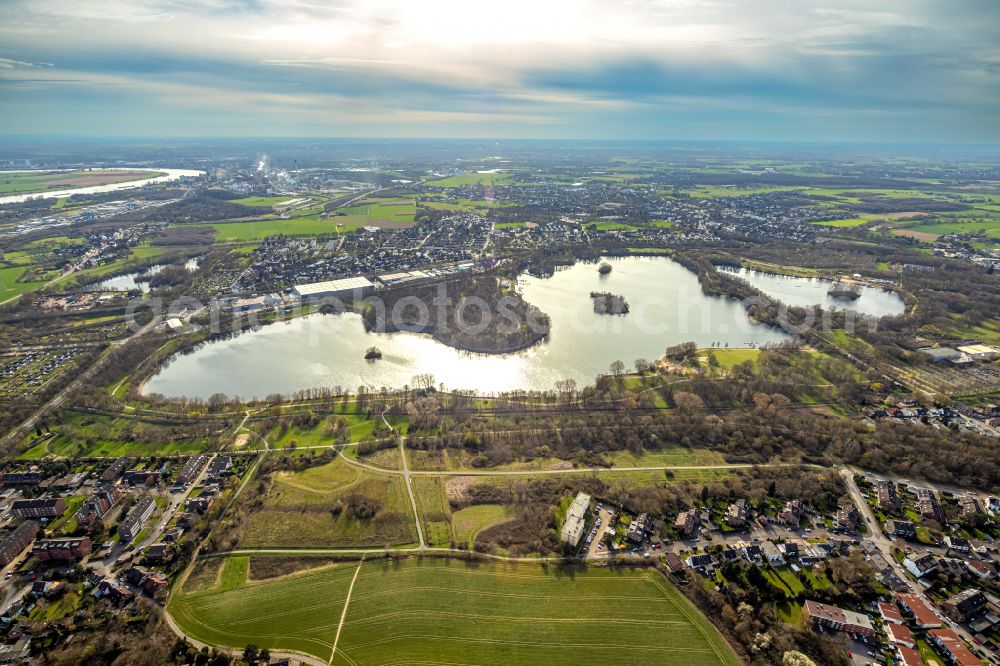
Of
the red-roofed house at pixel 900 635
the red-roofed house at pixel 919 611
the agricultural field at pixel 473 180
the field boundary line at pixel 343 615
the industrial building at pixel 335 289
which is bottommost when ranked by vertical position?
the field boundary line at pixel 343 615

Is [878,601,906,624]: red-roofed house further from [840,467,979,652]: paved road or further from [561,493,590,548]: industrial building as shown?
[561,493,590,548]: industrial building

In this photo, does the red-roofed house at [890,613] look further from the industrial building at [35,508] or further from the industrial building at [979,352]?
the industrial building at [35,508]

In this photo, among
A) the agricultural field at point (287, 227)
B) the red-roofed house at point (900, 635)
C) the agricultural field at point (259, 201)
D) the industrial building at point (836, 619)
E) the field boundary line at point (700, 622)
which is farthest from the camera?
the agricultural field at point (259, 201)

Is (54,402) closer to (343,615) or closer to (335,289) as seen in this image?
(335,289)

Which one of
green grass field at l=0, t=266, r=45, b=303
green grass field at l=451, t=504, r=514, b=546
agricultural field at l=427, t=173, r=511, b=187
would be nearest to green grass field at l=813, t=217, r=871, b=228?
agricultural field at l=427, t=173, r=511, b=187

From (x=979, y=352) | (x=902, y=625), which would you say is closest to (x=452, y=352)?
(x=902, y=625)

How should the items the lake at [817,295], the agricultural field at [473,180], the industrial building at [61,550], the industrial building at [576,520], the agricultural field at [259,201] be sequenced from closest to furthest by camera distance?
the industrial building at [61,550]
the industrial building at [576,520]
the lake at [817,295]
the agricultural field at [259,201]
the agricultural field at [473,180]

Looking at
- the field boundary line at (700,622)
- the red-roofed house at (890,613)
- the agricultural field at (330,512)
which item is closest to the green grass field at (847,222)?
the red-roofed house at (890,613)
